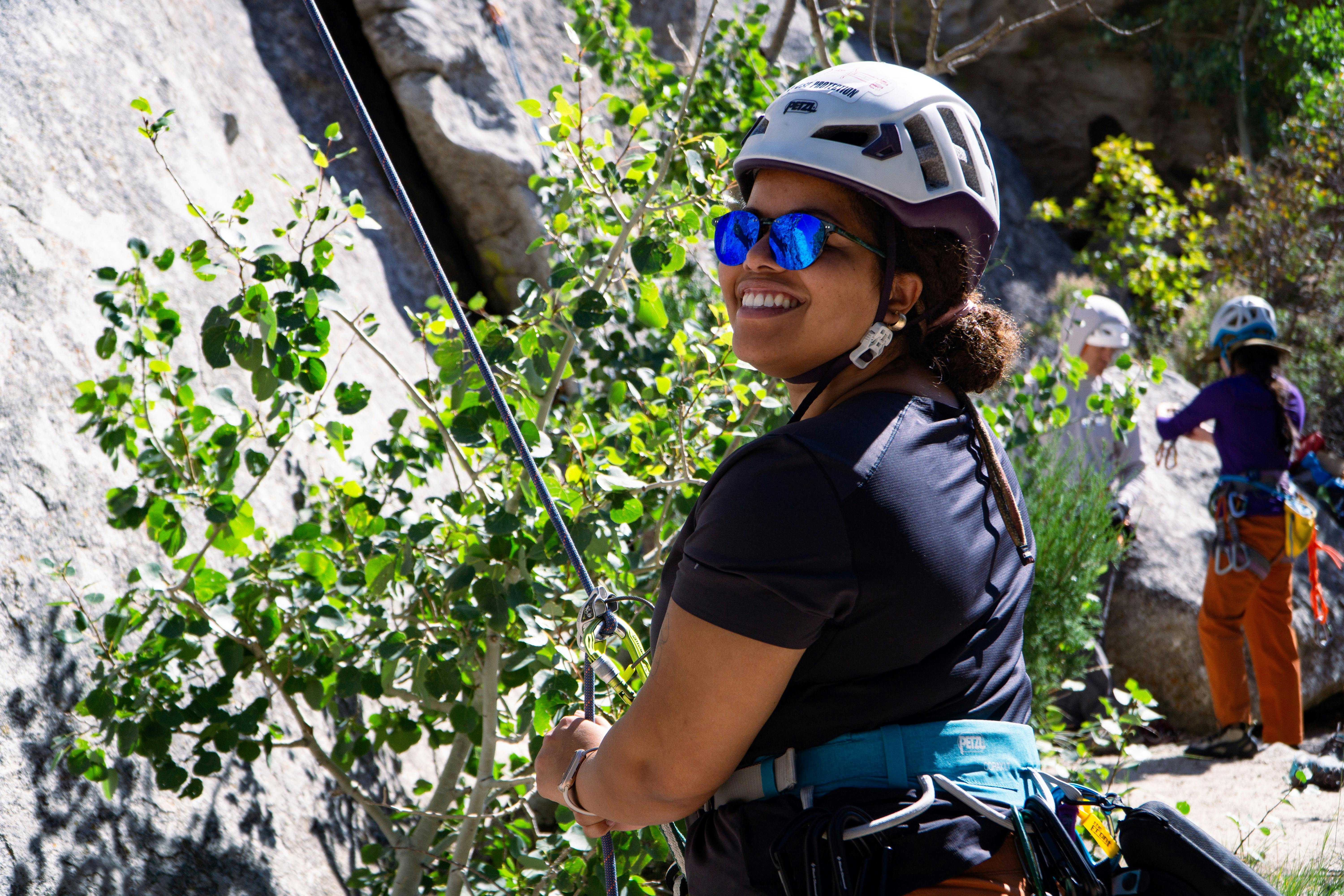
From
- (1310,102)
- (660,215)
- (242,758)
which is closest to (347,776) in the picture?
(242,758)

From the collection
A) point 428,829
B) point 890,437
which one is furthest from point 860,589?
point 428,829

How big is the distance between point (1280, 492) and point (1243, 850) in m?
2.35

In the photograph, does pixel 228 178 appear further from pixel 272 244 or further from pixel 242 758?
pixel 242 758

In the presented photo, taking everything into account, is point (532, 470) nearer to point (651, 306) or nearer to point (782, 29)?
point (651, 306)

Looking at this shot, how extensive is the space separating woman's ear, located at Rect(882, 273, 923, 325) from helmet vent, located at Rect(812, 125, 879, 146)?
22 centimetres

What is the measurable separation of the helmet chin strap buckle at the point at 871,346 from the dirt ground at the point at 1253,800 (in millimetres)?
Result: 1787

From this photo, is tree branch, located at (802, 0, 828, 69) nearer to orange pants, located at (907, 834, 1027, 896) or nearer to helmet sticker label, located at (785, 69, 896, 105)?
helmet sticker label, located at (785, 69, 896, 105)

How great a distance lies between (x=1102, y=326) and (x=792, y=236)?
4.12m

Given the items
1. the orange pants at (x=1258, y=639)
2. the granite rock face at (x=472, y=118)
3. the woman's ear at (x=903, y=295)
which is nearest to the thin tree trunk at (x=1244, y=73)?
the orange pants at (x=1258, y=639)

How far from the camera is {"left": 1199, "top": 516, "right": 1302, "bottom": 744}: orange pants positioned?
477cm

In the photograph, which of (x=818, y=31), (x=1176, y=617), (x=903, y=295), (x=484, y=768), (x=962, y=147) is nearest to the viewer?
(x=903, y=295)

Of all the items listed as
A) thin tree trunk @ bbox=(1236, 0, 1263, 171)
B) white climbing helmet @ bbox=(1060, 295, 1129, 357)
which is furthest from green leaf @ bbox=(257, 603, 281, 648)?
thin tree trunk @ bbox=(1236, 0, 1263, 171)

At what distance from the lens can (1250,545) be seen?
4812mm

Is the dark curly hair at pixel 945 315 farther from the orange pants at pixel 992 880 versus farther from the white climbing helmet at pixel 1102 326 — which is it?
the white climbing helmet at pixel 1102 326
